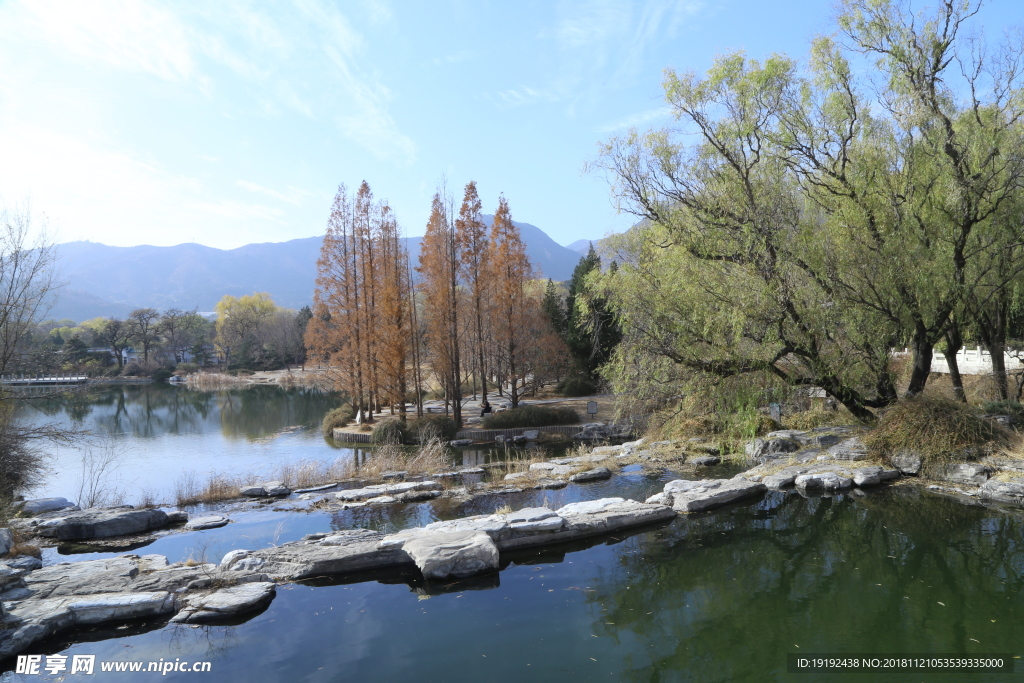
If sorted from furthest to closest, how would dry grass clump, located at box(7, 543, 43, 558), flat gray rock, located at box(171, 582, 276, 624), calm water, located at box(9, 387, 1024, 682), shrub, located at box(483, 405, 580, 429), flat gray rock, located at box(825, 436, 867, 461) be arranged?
shrub, located at box(483, 405, 580, 429), flat gray rock, located at box(825, 436, 867, 461), dry grass clump, located at box(7, 543, 43, 558), flat gray rock, located at box(171, 582, 276, 624), calm water, located at box(9, 387, 1024, 682)

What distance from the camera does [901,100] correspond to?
10.5m

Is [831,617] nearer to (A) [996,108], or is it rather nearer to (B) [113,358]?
(A) [996,108]

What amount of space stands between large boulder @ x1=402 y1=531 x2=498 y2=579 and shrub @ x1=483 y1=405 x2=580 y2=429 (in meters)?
13.3

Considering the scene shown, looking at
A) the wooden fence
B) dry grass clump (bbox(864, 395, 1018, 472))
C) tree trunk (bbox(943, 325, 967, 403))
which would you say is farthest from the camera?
the wooden fence

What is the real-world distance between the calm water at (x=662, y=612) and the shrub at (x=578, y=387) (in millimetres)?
A: 19696

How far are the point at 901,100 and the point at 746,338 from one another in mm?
4970

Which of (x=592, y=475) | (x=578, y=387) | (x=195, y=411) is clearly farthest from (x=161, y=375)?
(x=592, y=475)

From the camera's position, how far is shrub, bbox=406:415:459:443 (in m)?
19.7

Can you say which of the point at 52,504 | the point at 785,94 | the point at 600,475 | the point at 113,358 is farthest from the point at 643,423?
the point at 113,358

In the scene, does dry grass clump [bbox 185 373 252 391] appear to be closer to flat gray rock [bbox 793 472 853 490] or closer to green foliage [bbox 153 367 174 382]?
green foliage [bbox 153 367 174 382]

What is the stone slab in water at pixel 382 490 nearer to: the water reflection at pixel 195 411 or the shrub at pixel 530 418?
the shrub at pixel 530 418

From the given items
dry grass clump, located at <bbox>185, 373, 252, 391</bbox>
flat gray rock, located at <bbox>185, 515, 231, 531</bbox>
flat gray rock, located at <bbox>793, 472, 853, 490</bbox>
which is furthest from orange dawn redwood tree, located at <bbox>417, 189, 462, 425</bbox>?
dry grass clump, located at <bbox>185, 373, 252, 391</bbox>

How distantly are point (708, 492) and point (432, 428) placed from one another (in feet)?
38.9

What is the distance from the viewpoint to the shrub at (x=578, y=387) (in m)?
28.2
